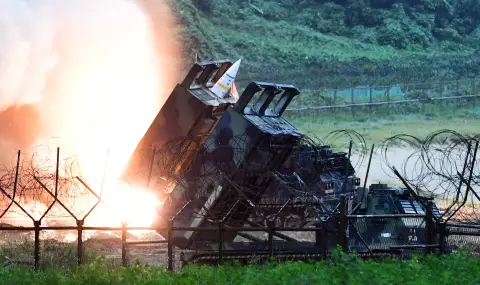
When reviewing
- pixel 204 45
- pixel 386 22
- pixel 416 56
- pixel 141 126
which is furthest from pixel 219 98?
pixel 386 22

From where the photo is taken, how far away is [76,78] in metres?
30.4

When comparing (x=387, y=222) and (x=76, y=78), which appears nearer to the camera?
(x=387, y=222)

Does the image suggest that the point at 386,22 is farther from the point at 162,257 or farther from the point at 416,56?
the point at 162,257

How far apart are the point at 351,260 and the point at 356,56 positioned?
51.8 metres

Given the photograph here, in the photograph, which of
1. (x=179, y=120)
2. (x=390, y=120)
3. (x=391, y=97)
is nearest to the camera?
(x=179, y=120)

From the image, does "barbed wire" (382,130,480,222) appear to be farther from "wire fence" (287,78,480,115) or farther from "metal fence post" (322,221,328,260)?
"wire fence" (287,78,480,115)

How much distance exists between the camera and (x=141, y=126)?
2808cm

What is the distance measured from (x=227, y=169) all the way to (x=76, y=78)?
432 inches

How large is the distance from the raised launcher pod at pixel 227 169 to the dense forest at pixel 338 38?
3442 cm

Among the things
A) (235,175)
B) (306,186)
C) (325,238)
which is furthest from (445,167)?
(235,175)

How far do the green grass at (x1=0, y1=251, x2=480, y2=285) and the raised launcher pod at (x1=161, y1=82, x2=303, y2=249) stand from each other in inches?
256

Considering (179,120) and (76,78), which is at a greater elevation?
(76,78)

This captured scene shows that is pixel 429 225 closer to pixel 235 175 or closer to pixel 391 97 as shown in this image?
pixel 235 175

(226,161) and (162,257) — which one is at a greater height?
(226,161)
